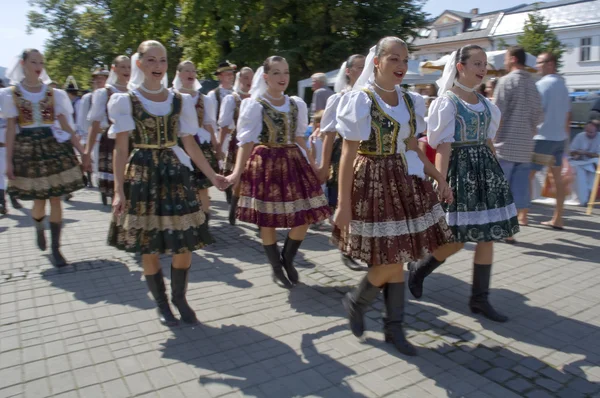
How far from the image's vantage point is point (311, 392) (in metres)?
2.89

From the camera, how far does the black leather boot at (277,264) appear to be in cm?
456

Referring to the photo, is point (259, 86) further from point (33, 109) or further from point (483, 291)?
point (483, 291)

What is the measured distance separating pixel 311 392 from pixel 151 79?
2317mm

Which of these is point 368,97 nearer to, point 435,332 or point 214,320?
point 435,332

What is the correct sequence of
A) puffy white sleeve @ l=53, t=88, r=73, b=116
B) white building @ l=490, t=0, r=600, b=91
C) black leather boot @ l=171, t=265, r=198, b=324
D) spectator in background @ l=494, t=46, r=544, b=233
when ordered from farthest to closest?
white building @ l=490, t=0, r=600, b=91 → spectator in background @ l=494, t=46, r=544, b=233 → puffy white sleeve @ l=53, t=88, r=73, b=116 → black leather boot @ l=171, t=265, r=198, b=324

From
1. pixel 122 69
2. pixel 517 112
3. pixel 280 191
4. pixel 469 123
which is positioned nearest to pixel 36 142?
pixel 122 69

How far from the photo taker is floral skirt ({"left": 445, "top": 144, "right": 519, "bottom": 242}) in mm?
3732

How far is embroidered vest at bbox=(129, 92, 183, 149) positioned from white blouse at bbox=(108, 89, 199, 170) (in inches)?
1.0

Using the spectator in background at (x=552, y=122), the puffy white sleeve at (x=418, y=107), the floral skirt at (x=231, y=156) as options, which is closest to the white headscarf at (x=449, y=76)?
the puffy white sleeve at (x=418, y=107)

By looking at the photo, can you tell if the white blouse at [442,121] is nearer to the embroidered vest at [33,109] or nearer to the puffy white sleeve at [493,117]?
the puffy white sleeve at [493,117]

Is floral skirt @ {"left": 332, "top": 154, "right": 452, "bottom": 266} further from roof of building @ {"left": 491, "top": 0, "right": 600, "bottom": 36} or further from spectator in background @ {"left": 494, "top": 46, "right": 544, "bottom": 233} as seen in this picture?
roof of building @ {"left": 491, "top": 0, "right": 600, "bottom": 36}

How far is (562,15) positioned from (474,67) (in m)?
44.7

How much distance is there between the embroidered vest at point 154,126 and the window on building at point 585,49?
1707 inches

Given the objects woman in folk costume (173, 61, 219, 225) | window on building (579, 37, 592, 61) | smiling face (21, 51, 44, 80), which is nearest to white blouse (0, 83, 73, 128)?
smiling face (21, 51, 44, 80)
